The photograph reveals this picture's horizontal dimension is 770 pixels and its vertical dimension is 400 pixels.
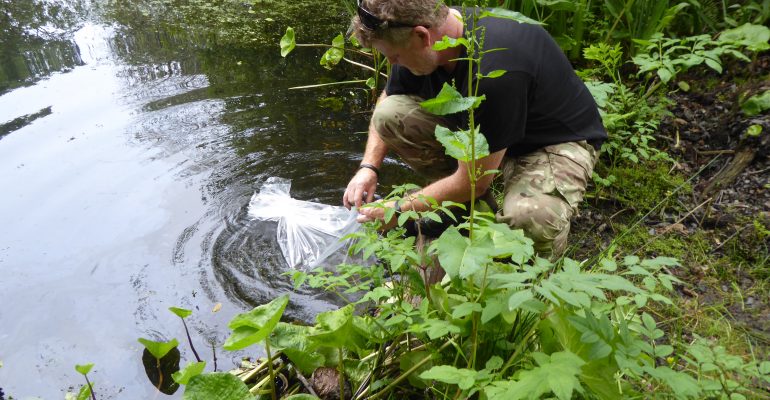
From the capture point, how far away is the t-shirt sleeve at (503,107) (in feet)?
6.02

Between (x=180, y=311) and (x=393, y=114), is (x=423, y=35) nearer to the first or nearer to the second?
(x=393, y=114)

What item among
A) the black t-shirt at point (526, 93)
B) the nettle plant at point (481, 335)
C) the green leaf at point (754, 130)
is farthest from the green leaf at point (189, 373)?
the green leaf at point (754, 130)

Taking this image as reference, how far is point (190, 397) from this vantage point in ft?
4.51

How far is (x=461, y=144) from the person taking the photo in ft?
3.73

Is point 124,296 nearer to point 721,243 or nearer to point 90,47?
point 721,243

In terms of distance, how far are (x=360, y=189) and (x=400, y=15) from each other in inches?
30.0

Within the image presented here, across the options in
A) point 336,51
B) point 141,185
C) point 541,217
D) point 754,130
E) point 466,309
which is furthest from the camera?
point 336,51

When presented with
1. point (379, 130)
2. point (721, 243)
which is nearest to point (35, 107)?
point (379, 130)

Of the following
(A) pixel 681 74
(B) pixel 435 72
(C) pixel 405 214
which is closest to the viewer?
(C) pixel 405 214

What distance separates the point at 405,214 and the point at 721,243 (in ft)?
5.56

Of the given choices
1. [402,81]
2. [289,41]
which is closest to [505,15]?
[402,81]

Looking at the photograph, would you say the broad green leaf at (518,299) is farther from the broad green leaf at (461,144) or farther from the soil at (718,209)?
the soil at (718,209)

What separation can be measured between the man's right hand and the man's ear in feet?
2.22

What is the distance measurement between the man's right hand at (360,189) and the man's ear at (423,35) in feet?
2.22
